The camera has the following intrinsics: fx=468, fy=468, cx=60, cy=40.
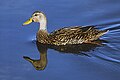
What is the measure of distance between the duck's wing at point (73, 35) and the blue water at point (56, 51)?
0.34 metres

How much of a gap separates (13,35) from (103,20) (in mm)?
2439

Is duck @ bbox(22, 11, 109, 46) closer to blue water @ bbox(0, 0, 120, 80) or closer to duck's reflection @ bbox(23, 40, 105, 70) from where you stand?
duck's reflection @ bbox(23, 40, 105, 70)

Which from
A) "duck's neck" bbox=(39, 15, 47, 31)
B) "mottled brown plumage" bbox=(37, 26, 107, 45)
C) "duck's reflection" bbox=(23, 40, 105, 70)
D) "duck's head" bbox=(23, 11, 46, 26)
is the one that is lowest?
"duck's reflection" bbox=(23, 40, 105, 70)

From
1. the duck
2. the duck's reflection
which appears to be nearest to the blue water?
the duck's reflection

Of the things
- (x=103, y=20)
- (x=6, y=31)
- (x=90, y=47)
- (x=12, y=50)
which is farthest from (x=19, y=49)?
(x=103, y=20)

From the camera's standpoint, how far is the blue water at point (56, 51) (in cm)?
1001

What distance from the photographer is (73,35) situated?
1134cm

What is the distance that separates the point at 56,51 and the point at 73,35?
1.97 feet

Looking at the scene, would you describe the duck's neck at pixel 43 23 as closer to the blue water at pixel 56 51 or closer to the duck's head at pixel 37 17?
the duck's head at pixel 37 17

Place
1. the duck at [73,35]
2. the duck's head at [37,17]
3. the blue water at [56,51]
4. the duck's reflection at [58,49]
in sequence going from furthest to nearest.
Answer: the duck's head at [37,17], the duck at [73,35], the duck's reflection at [58,49], the blue water at [56,51]

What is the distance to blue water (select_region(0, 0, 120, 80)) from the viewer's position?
32.8 feet

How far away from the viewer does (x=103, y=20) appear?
1237cm

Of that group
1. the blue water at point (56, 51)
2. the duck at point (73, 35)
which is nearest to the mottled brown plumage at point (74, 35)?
the duck at point (73, 35)

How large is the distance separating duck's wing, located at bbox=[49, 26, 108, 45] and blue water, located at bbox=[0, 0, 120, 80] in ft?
1.10
